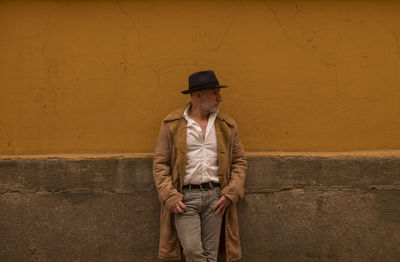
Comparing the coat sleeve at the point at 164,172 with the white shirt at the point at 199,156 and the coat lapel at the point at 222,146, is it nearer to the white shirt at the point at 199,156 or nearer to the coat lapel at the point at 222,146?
the white shirt at the point at 199,156

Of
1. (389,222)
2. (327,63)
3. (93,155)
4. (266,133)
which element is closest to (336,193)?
(389,222)

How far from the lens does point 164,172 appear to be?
9.74 ft

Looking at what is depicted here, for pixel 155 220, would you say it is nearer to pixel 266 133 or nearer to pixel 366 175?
pixel 266 133

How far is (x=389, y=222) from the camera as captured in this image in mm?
3521

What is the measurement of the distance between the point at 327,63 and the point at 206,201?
1.87 metres

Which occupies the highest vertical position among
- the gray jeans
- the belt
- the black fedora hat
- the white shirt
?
the black fedora hat

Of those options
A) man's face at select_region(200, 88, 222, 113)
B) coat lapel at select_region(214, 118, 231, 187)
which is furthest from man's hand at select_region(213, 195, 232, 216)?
man's face at select_region(200, 88, 222, 113)

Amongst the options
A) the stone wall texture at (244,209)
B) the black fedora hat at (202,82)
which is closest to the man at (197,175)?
the black fedora hat at (202,82)

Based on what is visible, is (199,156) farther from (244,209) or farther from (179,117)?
(244,209)

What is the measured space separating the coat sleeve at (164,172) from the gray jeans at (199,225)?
0.44 ft

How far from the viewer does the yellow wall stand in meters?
3.53

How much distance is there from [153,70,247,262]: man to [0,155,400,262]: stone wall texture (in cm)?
47

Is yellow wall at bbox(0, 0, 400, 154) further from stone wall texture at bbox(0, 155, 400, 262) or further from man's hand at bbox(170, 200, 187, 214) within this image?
man's hand at bbox(170, 200, 187, 214)

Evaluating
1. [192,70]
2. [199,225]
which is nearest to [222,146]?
[199,225]
